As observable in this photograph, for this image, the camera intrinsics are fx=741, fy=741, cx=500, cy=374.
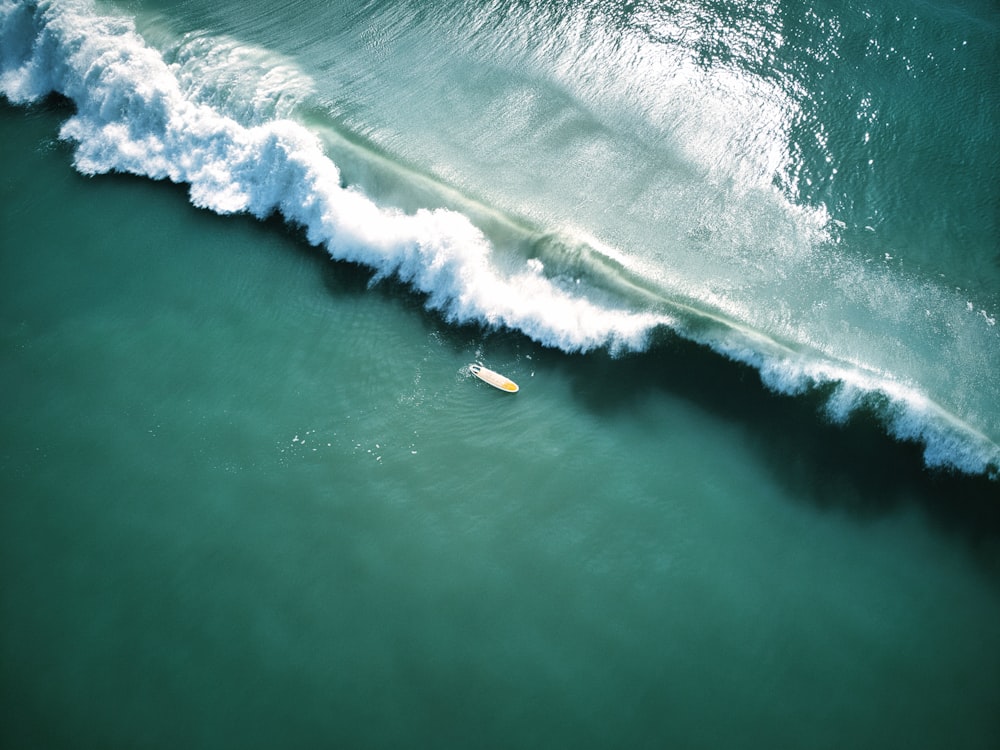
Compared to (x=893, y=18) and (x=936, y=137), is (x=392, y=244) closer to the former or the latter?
(x=936, y=137)

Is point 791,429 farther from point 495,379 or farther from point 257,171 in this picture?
point 257,171

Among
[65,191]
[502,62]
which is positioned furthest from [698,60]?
[65,191]

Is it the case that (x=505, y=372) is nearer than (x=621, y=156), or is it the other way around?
(x=505, y=372)

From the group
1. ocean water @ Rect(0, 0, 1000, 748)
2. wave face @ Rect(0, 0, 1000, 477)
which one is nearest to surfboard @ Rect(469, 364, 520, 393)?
ocean water @ Rect(0, 0, 1000, 748)

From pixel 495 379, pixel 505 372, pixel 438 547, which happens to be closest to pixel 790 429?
pixel 505 372

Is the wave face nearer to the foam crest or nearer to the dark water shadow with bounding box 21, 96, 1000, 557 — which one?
the foam crest

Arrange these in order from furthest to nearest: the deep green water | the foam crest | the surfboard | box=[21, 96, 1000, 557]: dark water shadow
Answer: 1. the foam crest
2. the surfboard
3. box=[21, 96, 1000, 557]: dark water shadow
4. the deep green water

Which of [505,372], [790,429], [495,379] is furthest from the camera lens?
[505,372]

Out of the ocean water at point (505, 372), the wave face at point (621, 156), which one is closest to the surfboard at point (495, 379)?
the ocean water at point (505, 372)
